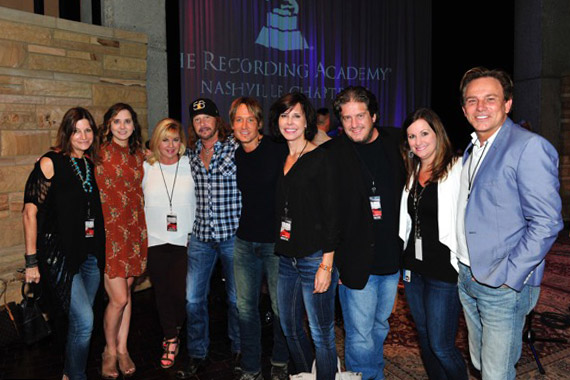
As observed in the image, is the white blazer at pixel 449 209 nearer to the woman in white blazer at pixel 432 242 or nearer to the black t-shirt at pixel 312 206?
the woman in white blazer at pixel 432 242

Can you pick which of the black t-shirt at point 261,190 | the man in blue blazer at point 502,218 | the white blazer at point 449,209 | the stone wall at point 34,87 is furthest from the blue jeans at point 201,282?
the stone wall at point 34,87

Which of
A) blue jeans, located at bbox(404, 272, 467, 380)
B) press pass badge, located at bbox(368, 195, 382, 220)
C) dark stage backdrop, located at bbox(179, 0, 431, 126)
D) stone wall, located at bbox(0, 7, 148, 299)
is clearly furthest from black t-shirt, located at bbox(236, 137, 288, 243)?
dark stage backdrop, located at bbox(179, 0, 431, 126)

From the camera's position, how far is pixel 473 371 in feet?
9.92

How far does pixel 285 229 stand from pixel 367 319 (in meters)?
0.63

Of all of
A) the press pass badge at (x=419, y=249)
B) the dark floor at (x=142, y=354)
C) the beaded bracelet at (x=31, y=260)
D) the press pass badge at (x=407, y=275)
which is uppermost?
the press pass badge at (x=419, y=249)

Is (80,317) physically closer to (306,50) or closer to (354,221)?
(354,221)

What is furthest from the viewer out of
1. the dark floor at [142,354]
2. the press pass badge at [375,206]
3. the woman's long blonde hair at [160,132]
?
the dark floor at [142,354]

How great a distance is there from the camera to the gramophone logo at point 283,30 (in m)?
8.36

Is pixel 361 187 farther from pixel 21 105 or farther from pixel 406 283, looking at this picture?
pixel 21 105

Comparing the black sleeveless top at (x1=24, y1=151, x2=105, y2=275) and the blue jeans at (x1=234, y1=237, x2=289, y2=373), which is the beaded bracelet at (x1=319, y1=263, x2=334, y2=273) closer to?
Answer: the blue jeans at (x1=234, y1=237, x2=289, y2=373)

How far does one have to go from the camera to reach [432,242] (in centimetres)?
218

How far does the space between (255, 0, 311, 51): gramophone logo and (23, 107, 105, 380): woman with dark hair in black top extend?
240 inches

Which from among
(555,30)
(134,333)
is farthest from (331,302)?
(555,30)

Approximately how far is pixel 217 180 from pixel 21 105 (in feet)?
7.34
